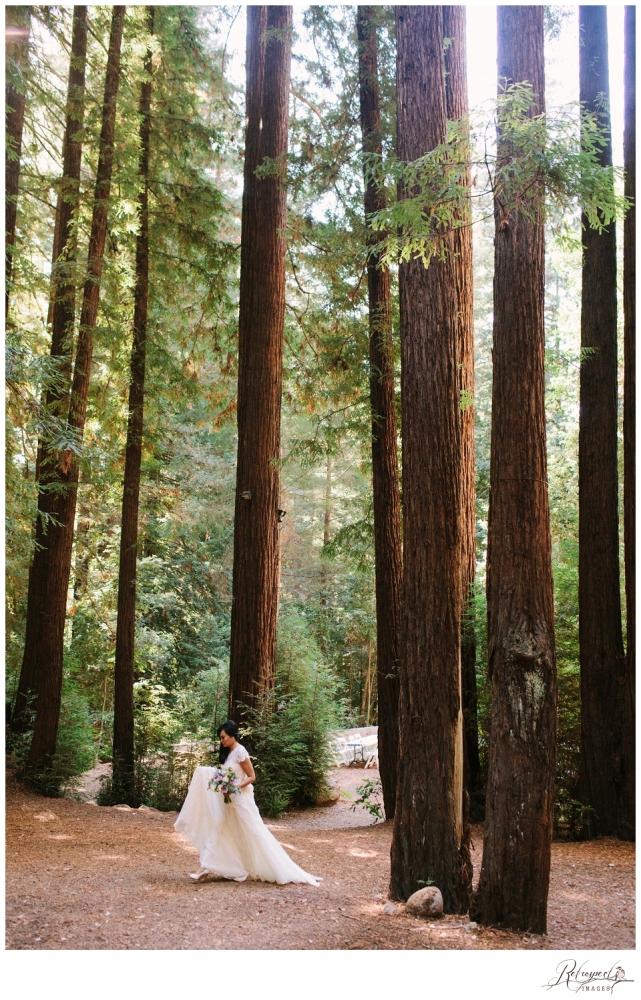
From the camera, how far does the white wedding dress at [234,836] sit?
6133 millimetres

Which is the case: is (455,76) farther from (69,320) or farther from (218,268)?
(69,320)

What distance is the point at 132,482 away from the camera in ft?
39.1

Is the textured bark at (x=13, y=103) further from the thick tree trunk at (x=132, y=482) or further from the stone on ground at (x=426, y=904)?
the stone on ground at (x=426, y=904)

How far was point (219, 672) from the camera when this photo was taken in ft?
44.7

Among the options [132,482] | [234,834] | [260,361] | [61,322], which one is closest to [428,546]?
[234,834]

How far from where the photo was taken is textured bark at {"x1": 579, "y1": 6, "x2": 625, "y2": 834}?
7.76m

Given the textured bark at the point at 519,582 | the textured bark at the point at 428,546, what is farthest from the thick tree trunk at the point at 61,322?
the textured bark at the point at 519,582

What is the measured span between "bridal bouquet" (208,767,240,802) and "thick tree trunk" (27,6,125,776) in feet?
16.7

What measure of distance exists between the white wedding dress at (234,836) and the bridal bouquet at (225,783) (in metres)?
0.04

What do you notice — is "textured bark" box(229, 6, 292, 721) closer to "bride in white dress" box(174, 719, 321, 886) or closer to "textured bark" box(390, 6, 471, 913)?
"bride in white dress" box(174, 719, 321, 886)

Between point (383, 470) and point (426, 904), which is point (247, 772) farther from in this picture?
point (383, 470)

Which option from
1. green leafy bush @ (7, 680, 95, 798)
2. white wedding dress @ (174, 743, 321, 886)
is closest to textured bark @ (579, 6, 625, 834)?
white wedding dress @ (174, 743, 321, 886)

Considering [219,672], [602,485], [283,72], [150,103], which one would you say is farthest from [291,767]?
[150,103]

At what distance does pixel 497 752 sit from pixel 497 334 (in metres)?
2.73
